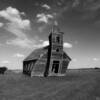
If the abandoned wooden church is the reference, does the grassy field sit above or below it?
below

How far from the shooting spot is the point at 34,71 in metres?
29.4

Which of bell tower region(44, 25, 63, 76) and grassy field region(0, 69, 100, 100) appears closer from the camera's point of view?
grassy field region(0, 69, 100, 100)

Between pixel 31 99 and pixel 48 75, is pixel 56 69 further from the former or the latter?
pixel 31 99

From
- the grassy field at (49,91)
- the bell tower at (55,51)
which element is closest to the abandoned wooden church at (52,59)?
the bell tower at (55,51)

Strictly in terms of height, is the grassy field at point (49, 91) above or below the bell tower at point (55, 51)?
below

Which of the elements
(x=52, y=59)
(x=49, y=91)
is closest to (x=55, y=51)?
(x=52, y=59)

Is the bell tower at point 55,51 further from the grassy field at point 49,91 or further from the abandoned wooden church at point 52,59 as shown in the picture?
the grassy field at point 49,91

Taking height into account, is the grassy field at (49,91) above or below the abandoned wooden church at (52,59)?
below

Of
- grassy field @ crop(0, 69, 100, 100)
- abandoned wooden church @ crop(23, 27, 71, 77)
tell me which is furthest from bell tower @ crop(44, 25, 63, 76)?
grassy field @ crop(0, 69, 100, 100)

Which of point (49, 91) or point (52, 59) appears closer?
point (49, 91)

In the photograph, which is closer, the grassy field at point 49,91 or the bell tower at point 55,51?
the grassy field at point 49,91

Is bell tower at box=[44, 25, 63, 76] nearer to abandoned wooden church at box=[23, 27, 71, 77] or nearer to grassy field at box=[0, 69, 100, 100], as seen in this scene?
abandoned wooden church at box=[23, 27, 71, 77]

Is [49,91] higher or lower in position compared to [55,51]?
lower

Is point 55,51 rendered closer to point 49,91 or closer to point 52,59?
point 52,59
